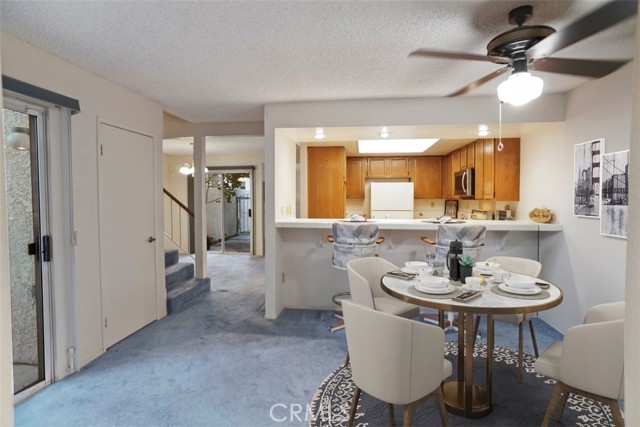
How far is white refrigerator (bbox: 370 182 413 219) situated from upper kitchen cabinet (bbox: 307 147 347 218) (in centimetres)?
104

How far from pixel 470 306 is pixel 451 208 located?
16.1 feet

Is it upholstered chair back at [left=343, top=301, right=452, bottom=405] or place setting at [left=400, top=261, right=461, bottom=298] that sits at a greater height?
place setting at [left=400, top=261, right=461, bottom=298]

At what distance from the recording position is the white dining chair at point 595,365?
5.00 feet

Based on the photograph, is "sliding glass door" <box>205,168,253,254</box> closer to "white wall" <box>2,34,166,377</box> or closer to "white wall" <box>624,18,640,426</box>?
"white wall" <box>2,34,166,377</box>

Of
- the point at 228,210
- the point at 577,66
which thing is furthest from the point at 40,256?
the point at 228,210

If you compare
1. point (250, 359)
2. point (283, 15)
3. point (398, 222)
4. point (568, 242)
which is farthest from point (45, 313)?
point (568, 242)

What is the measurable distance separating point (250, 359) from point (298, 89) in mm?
2423

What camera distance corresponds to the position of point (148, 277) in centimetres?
356

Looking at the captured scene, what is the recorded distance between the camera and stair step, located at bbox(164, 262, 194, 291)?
14.1 feet

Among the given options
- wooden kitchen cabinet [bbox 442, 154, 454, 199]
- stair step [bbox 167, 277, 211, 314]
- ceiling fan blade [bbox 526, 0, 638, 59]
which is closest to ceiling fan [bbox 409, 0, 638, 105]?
ceiling fan blade [bbox 526, 0, 638, 59]

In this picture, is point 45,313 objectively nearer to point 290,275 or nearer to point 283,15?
point 290,275

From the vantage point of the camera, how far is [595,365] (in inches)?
62.3

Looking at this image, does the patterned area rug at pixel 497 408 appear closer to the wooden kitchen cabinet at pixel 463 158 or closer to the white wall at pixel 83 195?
the white wall at pixel 83 195

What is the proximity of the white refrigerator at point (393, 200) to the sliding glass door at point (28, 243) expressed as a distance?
4460mm
